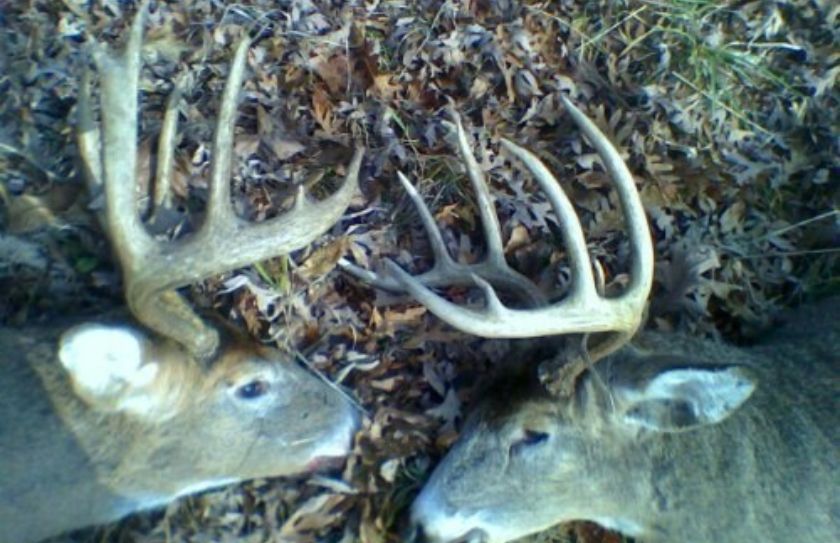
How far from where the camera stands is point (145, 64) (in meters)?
6.30

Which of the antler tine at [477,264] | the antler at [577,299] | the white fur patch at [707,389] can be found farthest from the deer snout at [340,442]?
the white fur patch at [707,389]

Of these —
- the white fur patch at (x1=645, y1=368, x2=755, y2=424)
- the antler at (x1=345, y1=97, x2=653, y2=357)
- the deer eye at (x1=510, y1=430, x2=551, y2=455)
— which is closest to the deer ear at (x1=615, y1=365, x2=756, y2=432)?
the white fur patch at (x1=645, y1=368, x2=755, y2=424)

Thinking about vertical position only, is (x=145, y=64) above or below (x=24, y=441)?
above

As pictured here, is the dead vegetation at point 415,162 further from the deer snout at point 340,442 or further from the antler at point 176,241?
the antler at point 176,241

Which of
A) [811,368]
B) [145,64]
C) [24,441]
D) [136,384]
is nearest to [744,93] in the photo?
[811,368]

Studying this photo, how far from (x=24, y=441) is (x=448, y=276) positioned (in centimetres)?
221

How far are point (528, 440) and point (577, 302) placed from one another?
80cm

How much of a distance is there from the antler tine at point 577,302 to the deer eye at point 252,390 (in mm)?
982

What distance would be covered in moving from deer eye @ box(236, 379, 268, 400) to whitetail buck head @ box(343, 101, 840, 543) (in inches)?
36.6

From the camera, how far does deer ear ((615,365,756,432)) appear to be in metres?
4.55

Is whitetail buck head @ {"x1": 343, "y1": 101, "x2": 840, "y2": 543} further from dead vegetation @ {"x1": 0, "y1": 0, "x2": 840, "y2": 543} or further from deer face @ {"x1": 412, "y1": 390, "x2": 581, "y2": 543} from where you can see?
dead vegetation @ {"x1": 0, "y1": 0, "x2": 840, "y2": 543}

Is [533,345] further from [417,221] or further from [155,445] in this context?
[155,445]

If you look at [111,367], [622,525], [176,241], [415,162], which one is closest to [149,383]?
[111,367]

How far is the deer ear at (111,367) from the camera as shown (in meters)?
4.46
